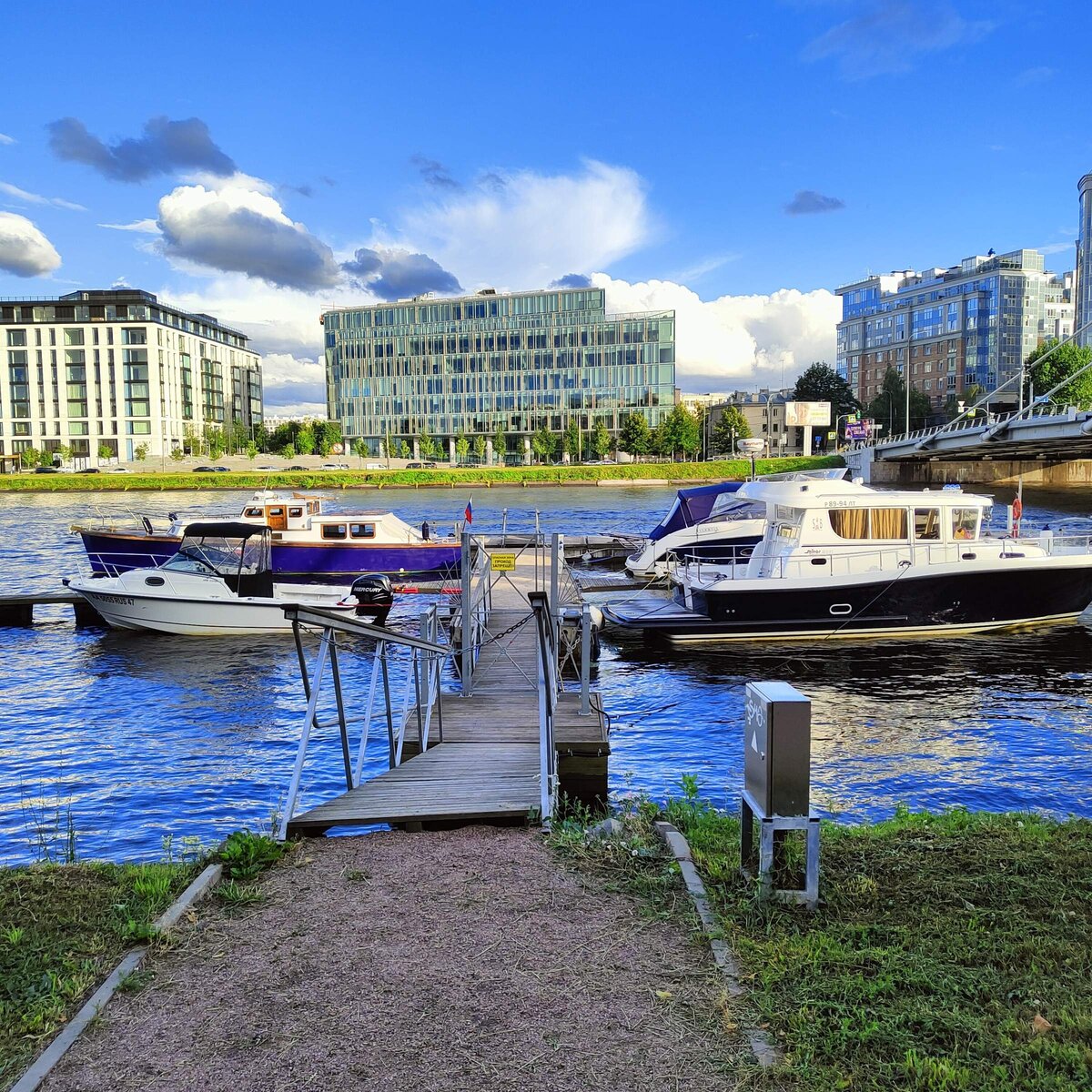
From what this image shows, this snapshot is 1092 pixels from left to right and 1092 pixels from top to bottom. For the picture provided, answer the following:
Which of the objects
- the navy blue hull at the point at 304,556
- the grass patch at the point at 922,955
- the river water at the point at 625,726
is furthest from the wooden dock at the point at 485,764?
the navy blue hull at the point at 304,556

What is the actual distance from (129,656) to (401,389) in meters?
132

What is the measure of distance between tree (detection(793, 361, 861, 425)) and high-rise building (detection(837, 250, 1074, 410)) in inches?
399

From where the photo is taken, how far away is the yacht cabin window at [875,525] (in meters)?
22.8

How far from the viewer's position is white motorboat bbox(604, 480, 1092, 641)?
73.1ft

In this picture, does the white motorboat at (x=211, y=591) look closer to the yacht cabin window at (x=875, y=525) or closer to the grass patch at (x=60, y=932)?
the yacht cabin window at (x=875, y=525)

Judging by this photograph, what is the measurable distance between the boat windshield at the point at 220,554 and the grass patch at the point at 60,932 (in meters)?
17.7

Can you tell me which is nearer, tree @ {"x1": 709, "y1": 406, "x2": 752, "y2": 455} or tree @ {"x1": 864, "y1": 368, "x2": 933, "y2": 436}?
tree @ {"x1": 709, "y1": 406, "x2": 752, "y2": 455}

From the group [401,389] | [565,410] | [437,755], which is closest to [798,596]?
[437,755]

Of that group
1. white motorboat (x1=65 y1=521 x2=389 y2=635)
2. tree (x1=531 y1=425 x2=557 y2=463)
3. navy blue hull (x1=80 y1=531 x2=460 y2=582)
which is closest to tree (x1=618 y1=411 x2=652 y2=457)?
tree (x1=531 y1=425 x2=557 y2=463)

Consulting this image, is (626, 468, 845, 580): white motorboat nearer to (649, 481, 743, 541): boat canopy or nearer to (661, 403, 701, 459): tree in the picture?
(649, 481, 743, 541): boat canopy

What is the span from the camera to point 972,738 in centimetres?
1530

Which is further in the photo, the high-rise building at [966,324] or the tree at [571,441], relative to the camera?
the high-rise building at [966,324]

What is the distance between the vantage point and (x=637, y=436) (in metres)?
127

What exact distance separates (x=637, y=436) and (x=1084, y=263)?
80.9 m
